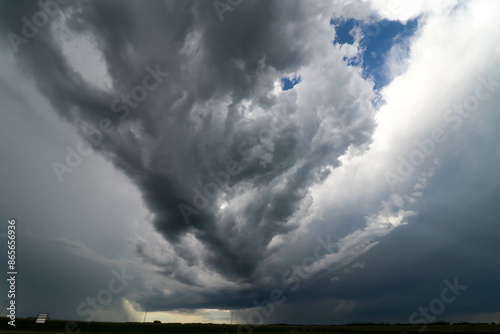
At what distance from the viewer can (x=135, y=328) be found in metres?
147

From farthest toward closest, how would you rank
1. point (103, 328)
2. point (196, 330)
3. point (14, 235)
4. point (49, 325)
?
point (196, 330)
point (103, 328)
point (49, 325)
point (14, 235)

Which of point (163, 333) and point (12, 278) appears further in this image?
point (163, 333)

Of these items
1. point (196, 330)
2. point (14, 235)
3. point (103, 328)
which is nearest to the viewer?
point (14, 235)

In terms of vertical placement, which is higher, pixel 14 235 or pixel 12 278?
pixel 14 235

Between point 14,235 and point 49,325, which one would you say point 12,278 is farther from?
point 49,325

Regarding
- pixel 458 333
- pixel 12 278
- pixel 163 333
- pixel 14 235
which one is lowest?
pixel 458 333

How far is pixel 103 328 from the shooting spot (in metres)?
144

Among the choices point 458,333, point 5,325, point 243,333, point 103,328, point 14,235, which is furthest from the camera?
point 243,333

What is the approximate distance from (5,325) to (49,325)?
1803cm

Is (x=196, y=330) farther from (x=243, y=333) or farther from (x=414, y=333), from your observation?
(x=414, y=333)

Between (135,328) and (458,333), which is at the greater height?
(135,328)

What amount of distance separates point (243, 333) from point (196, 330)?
1421 inches

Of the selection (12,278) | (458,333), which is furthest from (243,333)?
(12,278)

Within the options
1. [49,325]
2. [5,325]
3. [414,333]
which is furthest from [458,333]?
[5,325]
